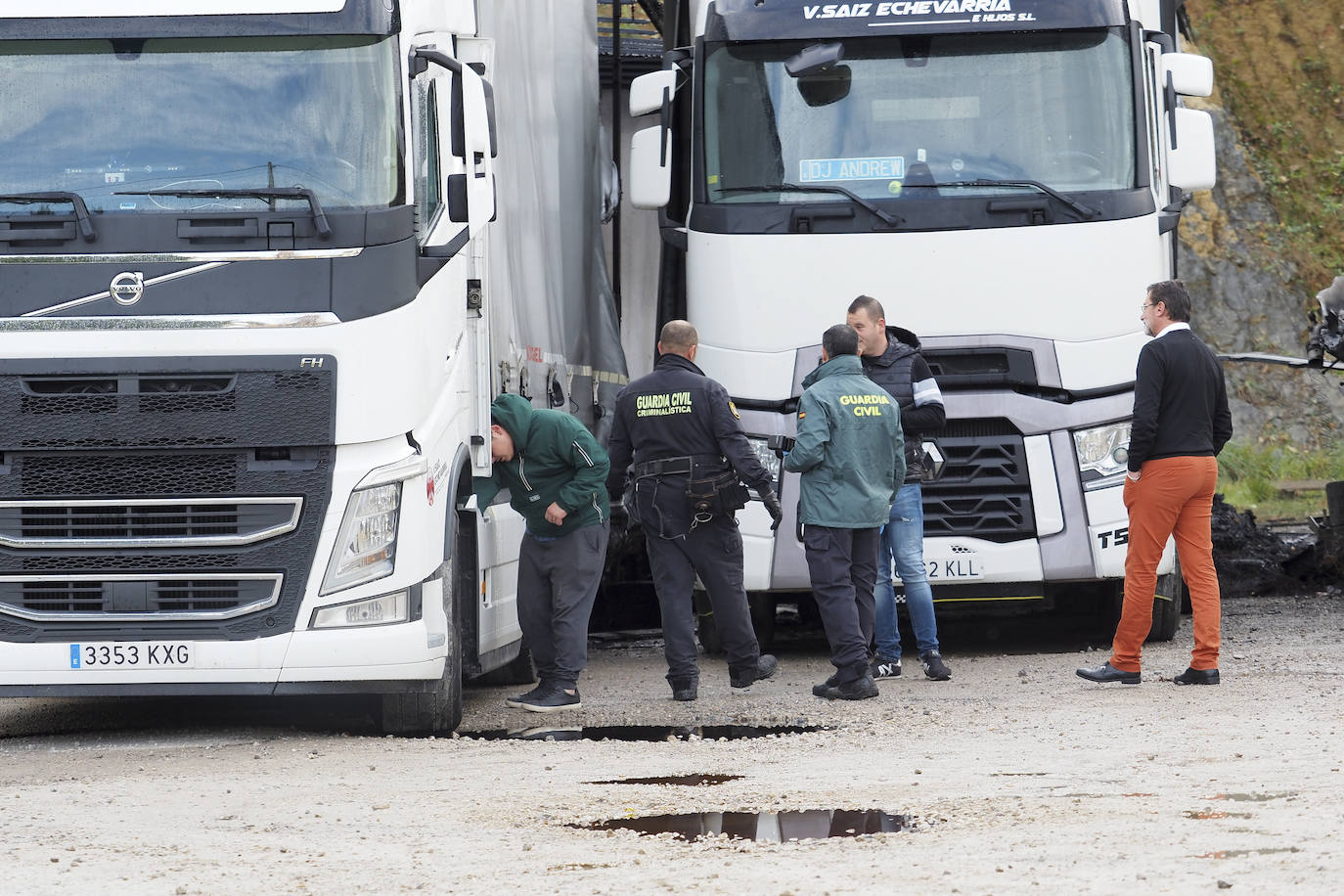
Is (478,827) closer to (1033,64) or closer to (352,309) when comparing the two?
(352,309)

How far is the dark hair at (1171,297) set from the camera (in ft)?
30.9

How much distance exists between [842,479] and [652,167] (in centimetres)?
249

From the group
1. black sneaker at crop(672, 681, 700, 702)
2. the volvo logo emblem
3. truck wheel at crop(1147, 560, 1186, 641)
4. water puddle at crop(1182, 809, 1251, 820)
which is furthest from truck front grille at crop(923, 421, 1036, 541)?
water puddle at crop(1182, 809, 1251, 820)

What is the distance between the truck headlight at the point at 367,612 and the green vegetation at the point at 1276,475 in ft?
61.0

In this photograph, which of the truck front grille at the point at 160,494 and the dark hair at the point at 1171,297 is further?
the dark hair at the point at 1171,297

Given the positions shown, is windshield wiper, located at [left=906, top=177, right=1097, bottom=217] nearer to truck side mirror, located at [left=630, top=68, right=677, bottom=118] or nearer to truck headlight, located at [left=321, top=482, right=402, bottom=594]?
truck side mirror, located at [left=630, top=68, right=677, bottom=118]

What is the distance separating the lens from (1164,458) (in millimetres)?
9320

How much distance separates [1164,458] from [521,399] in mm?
3031

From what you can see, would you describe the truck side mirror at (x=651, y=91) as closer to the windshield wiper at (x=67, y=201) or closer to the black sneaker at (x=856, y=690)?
the black sneaker at (x=856, y=690)

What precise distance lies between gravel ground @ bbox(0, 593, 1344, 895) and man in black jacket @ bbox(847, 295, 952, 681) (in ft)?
0.88

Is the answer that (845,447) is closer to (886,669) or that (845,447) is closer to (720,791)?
(886,669)

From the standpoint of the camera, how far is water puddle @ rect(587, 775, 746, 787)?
7.13 m

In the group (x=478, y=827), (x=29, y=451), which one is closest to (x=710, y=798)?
(x=478, y=827)

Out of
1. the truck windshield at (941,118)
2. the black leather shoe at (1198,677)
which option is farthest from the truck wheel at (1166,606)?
the truck windshield at (941,118)
